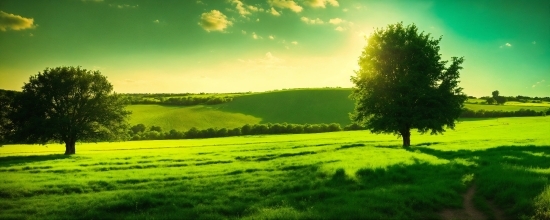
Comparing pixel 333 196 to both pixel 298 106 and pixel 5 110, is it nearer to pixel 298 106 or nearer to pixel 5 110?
pixel 5 110

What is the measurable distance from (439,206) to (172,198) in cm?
1095

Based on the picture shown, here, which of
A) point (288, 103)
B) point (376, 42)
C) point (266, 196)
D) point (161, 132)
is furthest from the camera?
point (288, 103)

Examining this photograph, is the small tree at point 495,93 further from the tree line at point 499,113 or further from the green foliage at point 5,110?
the green foliage at point 5,110

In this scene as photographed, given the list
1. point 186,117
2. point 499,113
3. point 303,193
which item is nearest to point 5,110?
point 303,193

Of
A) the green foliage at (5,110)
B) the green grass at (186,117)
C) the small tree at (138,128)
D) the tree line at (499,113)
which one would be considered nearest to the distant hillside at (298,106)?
the green grass at (186,117)

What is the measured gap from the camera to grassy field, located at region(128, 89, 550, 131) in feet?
355

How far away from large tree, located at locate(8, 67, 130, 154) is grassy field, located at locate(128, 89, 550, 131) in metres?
54.3

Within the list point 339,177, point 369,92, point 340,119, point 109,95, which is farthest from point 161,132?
point 339,177

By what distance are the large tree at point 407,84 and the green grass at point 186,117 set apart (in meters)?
71.8

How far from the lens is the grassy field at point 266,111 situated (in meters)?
108

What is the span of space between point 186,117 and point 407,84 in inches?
3596

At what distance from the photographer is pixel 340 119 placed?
111 metres

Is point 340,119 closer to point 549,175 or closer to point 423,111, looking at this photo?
point 423,111

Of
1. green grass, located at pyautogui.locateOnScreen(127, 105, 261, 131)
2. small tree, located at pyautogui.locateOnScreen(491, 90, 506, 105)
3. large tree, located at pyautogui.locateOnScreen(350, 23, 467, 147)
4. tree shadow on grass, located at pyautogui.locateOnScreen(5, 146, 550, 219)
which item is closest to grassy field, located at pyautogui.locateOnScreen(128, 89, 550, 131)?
green grass, located at pyautogui.locateOnScreen(127, 105, 261, 131)
